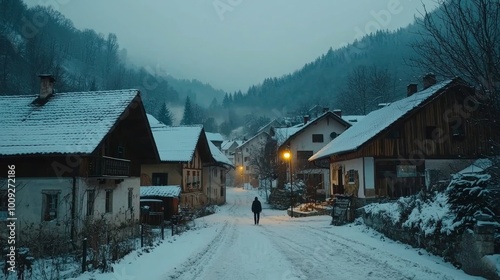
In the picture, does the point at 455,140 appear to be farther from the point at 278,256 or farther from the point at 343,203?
the point at 278,256

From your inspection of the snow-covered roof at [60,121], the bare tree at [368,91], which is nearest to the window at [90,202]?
the snow-covered roof at [60,121]

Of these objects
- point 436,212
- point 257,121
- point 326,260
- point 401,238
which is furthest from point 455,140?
point 257,121

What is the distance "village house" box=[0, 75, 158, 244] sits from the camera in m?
15.2

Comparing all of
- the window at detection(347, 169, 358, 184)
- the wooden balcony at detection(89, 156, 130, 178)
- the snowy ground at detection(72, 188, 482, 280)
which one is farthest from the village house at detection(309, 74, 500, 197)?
the wooden balcony at detection(89, 156, 130, 178)

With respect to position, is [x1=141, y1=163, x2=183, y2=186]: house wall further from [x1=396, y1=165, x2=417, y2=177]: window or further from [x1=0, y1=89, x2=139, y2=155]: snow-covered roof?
[x1=396, y1=165, x2=417, y2=177]: window

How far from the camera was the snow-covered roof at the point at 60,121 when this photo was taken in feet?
49.8

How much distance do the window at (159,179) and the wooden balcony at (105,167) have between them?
14.3 m

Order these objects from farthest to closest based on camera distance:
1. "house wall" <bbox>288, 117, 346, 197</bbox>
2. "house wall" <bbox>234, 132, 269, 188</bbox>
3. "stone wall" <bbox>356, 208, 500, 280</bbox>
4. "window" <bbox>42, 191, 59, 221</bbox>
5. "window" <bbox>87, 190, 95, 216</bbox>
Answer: "house wall" <bbox>234, 132, 269, 188</bbox> < "house wall" <bbox>288, 117, 346, 197</bbox> < "window" <bbox>87, 190, 95, 216</bbox> < "window" <bbox>42, 191, 59, 221</bbox> < "stone wall" <bbox>356, 208, 500, 280</bbox>

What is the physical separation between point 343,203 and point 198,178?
20.9 m

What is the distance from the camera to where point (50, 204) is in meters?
15.7

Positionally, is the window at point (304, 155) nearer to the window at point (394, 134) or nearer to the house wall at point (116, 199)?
the window at point (394, 134)

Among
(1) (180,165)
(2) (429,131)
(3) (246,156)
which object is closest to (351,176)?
(2) (429,131)

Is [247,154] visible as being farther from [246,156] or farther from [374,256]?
[374,256]

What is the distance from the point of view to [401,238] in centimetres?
1335
